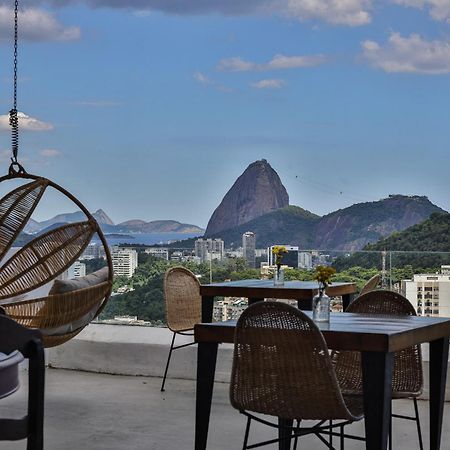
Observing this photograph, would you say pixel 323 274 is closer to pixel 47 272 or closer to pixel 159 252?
pixel 47 272

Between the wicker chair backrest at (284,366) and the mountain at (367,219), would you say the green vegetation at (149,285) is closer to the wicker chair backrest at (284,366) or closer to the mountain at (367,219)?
the mountain at (367,219)

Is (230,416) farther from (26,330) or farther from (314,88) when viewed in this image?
(314,88)

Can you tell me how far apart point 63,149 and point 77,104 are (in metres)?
1.06

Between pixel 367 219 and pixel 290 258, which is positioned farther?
pixel 367 219

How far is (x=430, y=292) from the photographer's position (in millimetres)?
7461

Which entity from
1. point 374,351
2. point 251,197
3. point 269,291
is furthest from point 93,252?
point 251,197

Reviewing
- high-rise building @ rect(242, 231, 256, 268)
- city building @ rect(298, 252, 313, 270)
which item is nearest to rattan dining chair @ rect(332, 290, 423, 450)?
city building @ rect(298, 252, 313, 270)

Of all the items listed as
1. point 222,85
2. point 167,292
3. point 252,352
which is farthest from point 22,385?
point 222,85

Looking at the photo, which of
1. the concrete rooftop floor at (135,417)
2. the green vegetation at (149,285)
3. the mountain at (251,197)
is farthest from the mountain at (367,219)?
the concrete rooftop floor at (135,417)

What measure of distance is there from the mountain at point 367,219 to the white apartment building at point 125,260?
282 cm

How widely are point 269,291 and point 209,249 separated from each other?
2.04 metres

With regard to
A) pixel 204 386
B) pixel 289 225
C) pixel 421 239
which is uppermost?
pixel 289 225

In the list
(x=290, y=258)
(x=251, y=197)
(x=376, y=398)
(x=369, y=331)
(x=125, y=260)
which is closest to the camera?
(x=376, y=398)

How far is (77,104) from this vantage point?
18.8m
